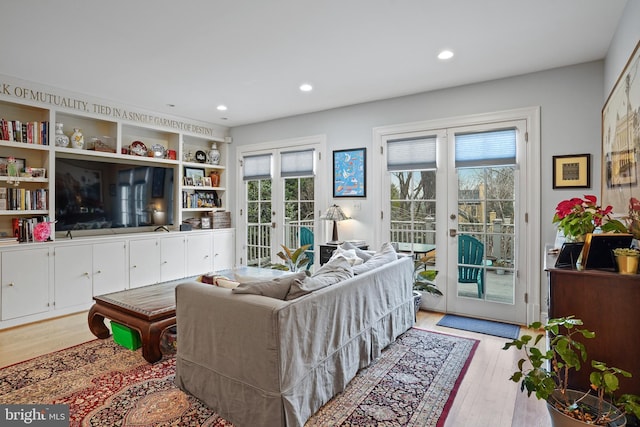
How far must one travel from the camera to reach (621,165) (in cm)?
220

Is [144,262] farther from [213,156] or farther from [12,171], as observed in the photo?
[213,156]

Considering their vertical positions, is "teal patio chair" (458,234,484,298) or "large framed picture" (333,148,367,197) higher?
"large framed picture" (333,148,367,197)

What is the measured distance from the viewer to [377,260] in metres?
3.08

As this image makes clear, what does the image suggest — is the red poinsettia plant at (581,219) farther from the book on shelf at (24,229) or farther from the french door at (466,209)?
the book on shelf at (24,229)

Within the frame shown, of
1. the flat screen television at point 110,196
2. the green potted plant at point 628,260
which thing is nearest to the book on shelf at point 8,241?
the flat screen television at point 110,196

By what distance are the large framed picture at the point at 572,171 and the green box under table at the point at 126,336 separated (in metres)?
4.12

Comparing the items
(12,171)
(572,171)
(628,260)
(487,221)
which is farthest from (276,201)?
(628,260)

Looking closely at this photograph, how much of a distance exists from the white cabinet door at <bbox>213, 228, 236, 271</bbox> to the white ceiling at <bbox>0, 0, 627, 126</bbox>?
7.79 ft

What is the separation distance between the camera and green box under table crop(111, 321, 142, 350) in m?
2.90

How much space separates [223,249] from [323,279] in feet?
12.6

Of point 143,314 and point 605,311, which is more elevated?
point 605,311

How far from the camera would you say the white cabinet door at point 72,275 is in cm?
391

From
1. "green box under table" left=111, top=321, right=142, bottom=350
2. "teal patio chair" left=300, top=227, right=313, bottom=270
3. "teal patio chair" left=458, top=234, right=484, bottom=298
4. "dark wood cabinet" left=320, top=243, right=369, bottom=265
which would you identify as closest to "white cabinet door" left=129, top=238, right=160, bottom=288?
"green box under table" left=111, top=321, right=142, bottom=350

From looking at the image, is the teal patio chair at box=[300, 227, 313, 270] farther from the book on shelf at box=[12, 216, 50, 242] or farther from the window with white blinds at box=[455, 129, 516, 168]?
the book on shelf at box=[12, 216, 50, 242]
